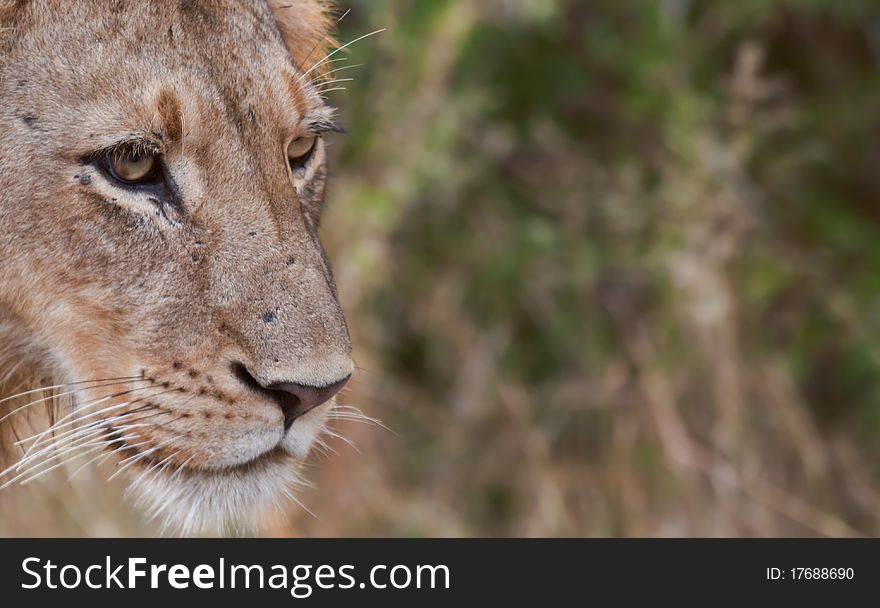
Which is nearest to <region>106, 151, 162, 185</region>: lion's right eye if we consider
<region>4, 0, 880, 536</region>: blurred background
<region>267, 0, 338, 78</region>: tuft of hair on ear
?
<region>267, 0, 338, 78</region>: tuft of hair on ear

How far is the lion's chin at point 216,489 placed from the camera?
2.80 m

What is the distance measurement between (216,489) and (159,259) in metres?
0.51

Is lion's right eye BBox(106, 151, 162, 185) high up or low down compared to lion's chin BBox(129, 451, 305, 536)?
up

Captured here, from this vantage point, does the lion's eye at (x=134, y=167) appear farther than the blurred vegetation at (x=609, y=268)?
No

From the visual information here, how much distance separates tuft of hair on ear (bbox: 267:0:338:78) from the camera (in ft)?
11.6

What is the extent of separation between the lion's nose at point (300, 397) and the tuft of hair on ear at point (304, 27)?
1115 mm

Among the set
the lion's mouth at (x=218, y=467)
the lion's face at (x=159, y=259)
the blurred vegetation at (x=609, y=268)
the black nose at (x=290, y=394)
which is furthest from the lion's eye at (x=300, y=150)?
the blurred vegetation at (x=609, y=268)

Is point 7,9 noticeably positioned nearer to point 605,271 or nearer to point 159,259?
point 159,259

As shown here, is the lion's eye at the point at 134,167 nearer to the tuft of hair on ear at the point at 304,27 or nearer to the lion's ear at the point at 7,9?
the lion's ear at the point at 7,9

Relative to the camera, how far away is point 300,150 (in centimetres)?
319

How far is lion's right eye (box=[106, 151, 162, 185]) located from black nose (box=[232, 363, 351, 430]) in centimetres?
46

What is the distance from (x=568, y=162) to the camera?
6133 millimetres

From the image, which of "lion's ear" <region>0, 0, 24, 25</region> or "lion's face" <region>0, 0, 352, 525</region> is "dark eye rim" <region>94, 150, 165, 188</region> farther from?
"lion's ear" <region>0, 0, 24, 25</region>

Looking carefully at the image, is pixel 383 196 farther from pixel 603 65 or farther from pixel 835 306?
pixel 835 306
